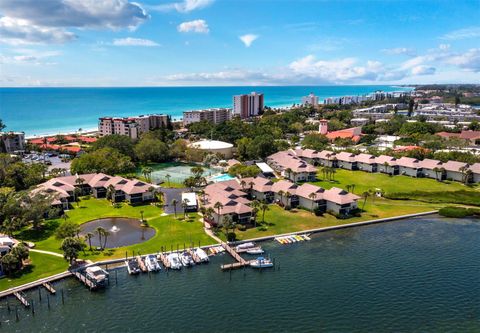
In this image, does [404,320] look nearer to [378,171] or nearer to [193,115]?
[378,171]

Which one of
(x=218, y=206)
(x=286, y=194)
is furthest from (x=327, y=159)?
(x=218, y=206)

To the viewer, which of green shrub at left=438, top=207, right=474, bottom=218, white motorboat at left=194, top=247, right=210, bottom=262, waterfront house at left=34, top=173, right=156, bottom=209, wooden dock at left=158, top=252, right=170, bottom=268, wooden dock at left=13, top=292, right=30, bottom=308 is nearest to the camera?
wooden dock at left=13, top=292, right=30, bottom=308

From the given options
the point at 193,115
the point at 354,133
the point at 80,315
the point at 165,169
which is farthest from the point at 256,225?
the point at 193,115

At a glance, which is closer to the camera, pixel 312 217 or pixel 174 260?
pixel 174 260

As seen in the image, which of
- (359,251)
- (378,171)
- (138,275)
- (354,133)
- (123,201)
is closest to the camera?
(138,275)

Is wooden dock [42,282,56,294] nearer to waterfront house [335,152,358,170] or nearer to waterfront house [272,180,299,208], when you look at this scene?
waterfront house [272,180,299,208]

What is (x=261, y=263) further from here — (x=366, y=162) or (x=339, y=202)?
(x=366, y=162)

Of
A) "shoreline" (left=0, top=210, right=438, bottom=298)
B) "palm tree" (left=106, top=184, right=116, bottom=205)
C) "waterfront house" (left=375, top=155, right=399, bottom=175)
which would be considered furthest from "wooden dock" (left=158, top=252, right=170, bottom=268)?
"waterfront house" (left=375, top=155, right=399, bottom=175)
